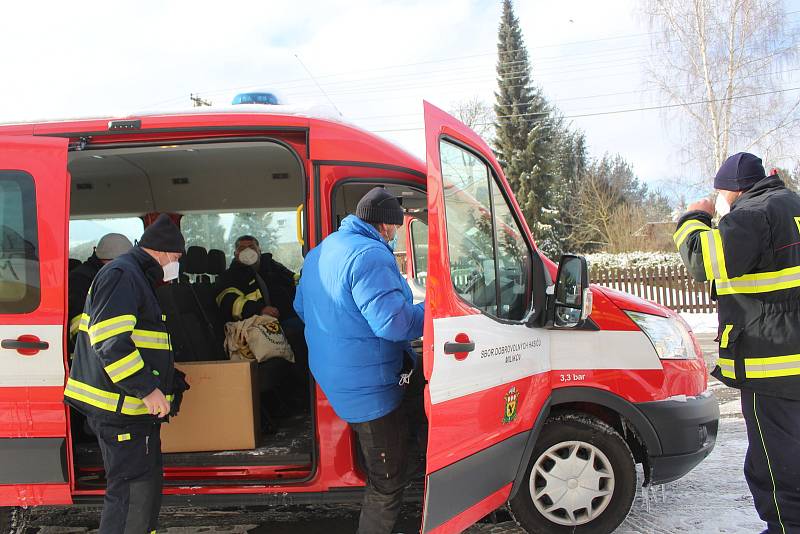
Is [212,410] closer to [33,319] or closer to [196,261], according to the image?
[33,319]

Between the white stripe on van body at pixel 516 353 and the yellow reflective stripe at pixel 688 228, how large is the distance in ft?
1.92

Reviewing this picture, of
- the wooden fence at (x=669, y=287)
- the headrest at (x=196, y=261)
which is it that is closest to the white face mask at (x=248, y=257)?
the headrest at (x=196, y=261)

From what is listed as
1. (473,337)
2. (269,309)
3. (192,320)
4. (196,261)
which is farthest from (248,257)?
(473,337)

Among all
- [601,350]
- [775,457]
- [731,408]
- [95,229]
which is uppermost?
[95,229]

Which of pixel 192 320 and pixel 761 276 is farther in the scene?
pixel 192 320

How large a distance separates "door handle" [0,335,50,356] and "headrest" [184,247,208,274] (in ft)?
7.86

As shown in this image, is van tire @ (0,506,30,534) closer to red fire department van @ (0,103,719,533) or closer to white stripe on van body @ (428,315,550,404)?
red fire department van @ (0,103,719,533)

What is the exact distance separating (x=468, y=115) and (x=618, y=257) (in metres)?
9.41

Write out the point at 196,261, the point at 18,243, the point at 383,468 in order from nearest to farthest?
the point at 383,468 → the point at 18,243 → the point at 196,261

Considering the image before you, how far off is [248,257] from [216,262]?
2.37 ft

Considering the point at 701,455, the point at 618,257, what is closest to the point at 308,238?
the point at 701,455

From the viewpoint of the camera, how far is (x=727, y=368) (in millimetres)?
2924

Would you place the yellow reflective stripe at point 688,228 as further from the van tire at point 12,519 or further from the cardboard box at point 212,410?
the van tire at point 12,519

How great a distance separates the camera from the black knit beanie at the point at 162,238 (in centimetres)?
280
